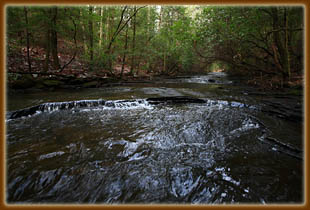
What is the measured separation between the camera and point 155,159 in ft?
8.40

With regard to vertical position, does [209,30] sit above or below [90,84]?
above

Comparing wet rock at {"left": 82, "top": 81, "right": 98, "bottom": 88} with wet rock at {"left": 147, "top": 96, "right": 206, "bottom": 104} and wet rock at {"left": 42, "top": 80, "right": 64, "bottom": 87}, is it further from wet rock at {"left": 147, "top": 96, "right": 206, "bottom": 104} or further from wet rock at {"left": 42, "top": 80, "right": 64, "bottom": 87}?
wet rock at {"left": 147, "top": 96, "right": 206, "bottom": 104}

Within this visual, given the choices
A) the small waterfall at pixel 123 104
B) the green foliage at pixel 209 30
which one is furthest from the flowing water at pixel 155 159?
the green foliage at pixel 209 30

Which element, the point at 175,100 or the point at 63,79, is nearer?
the point at 175,100

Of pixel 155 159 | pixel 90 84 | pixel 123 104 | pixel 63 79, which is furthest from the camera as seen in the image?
pixel 90 84

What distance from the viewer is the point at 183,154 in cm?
270

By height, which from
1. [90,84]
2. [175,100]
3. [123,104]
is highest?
[90,84]

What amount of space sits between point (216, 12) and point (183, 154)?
8.93 metres

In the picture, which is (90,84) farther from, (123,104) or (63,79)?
(123,104)

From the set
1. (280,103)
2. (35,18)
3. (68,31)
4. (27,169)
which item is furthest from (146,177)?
(68,31)

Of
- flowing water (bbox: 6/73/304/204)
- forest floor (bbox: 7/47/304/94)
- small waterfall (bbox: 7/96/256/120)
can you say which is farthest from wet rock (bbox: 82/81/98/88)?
flowing water (bbox: 6/73/304/204)

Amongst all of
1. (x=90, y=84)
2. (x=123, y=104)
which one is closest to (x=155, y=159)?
(x=123, y=104)

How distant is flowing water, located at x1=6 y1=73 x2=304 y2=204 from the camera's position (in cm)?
190

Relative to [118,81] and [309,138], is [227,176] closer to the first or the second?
[309,138]
